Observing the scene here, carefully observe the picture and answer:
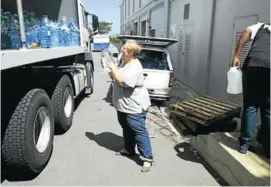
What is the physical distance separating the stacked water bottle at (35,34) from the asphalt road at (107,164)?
1.67 metres

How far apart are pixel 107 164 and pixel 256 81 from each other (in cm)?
227

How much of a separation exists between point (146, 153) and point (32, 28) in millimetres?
2685

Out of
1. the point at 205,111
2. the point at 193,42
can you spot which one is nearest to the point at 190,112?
the point at 205,111

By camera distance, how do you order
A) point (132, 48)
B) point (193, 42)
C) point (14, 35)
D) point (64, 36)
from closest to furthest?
1. point (14, 35)
2. point (132, 48)
3. point (64, 36)
4. point (193, 42)

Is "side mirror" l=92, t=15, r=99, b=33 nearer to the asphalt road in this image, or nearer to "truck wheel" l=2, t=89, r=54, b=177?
the asphalt road

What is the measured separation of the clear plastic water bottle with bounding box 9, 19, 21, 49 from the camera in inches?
156

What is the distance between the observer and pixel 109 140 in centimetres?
551

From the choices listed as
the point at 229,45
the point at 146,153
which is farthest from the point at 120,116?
the point at 229,45

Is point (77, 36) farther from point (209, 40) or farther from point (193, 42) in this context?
point (193, 42)

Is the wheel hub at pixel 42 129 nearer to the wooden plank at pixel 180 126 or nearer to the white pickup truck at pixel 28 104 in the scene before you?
the white pickup truck at pixel 28 104

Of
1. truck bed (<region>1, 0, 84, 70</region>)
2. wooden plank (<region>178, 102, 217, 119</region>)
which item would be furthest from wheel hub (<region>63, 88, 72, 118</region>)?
wooden plank (<region>178, 102, 217, 119</region>)

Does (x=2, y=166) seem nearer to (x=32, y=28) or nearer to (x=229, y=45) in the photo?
(x=32, y=28)

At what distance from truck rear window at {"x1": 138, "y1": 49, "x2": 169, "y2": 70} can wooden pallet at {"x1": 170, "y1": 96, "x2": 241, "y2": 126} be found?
5.80ft

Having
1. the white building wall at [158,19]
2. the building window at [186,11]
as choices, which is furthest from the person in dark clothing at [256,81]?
the white building wall at [158,19]
